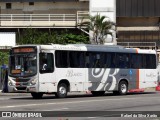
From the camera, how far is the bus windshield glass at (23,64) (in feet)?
100

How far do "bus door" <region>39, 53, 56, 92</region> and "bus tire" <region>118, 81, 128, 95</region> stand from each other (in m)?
5.97

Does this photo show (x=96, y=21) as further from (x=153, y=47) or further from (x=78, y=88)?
(x=78, y=88)

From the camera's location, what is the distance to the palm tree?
53225mm

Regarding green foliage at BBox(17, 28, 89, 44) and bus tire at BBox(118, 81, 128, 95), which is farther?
green foliage at BBox(17, 28, 89, 44)

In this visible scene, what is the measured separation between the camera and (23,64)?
30.8 meters

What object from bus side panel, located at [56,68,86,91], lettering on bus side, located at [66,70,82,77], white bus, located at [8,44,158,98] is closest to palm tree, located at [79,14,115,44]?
white bus, located at [8,44,158,98]

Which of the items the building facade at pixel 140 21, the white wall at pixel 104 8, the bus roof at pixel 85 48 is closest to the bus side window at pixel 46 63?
the bus roof at pixel 85 48

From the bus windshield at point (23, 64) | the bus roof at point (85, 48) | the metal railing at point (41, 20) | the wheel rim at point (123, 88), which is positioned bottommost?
the wheel rim at point (123, 88)

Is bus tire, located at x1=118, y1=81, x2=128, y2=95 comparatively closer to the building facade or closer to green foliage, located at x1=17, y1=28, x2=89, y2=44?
green foliage, located at x1=17, y1=28, x2=89, y2=44

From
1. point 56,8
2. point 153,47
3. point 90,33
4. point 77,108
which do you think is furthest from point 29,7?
point 77,108

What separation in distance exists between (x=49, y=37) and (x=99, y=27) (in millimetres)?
4854

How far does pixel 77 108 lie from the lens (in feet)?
76.2

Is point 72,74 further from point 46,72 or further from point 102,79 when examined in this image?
point 102,79

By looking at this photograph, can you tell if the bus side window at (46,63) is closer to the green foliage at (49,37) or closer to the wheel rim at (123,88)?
the wheel rim at (123,88)
